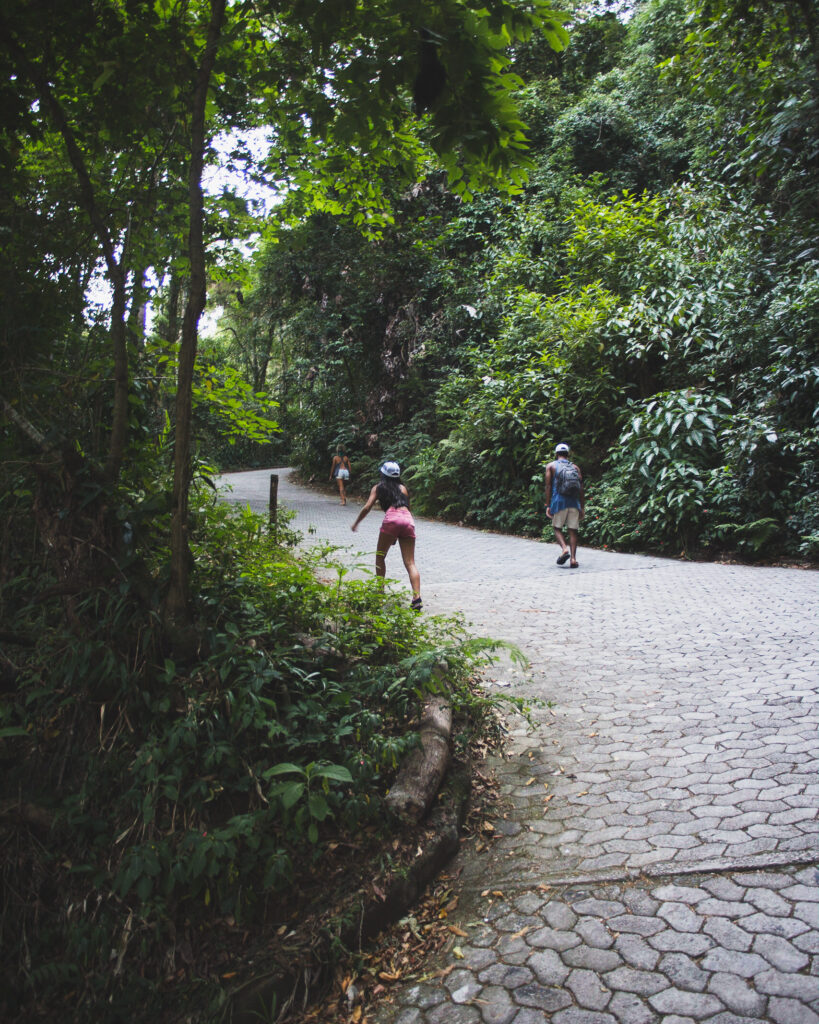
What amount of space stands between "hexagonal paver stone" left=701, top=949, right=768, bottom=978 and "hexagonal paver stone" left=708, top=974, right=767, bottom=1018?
3cm

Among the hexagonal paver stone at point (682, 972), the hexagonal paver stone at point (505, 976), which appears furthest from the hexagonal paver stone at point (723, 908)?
the hexagonal paver stone at point (505, 976)

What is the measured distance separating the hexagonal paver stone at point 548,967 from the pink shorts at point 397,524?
5.14 m

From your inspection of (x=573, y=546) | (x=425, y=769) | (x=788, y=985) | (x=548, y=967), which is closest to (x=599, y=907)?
(x=548, y=967)

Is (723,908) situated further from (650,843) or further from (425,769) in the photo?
(425,769)

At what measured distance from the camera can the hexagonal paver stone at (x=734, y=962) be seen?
2389 millimetres

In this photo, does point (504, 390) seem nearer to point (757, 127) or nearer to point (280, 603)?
point (757, 127)

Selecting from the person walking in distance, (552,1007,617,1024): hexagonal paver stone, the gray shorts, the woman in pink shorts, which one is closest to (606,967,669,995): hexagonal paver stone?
(552,1007,617,1024): hexagonal paver stone

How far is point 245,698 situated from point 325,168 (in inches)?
143

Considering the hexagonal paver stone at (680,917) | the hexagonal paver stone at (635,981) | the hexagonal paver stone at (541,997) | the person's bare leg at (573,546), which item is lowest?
the hexagonal paver stone at (541,997)

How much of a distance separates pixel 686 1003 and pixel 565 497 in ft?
28.8

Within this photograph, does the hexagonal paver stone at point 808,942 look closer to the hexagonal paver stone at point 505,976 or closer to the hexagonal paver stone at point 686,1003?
the hexagonal paver stone at point 686,1003

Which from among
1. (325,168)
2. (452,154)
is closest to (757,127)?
(325,168)

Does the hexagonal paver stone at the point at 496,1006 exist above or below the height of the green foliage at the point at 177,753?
below

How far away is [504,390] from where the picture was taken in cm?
1583
